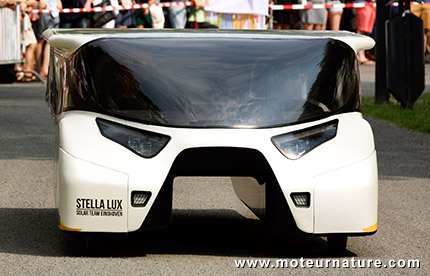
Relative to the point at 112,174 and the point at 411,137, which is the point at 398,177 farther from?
the point at 112,174

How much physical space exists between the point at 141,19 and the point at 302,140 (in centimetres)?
1962

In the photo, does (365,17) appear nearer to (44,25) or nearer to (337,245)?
(44,25)

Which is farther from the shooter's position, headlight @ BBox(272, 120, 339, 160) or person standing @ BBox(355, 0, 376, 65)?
person standing @ BBox(355, 0, 376, 65)

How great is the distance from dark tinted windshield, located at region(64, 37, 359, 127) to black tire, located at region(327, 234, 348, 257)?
727 mm

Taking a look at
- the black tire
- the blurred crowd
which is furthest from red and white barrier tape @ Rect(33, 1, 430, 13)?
the black tire

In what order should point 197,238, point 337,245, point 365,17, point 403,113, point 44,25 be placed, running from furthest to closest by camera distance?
1. point 365,17
2. point 44,25
3. point 403,113
4. point 197,238
5. point 337,245

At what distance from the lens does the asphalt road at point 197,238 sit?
22.6ft

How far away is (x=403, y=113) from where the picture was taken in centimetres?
1755

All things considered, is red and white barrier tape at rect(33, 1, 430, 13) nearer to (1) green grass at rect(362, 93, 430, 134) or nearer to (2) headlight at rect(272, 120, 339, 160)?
(1) green grass at rect(362, 93, 430, 134)

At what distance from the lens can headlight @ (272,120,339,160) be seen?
7.09 meters

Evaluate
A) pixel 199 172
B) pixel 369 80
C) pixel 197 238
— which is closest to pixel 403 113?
pixel 369 80

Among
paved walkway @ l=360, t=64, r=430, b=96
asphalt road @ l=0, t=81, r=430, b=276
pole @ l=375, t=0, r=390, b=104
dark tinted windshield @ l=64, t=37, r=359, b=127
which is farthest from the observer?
paved walkway @ l=360, t=64, r=430, b=96

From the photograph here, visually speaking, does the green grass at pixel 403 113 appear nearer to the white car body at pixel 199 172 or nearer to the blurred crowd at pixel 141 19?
the blurred crowd at pixel 141 19

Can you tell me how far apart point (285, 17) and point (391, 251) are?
67.7 ft
